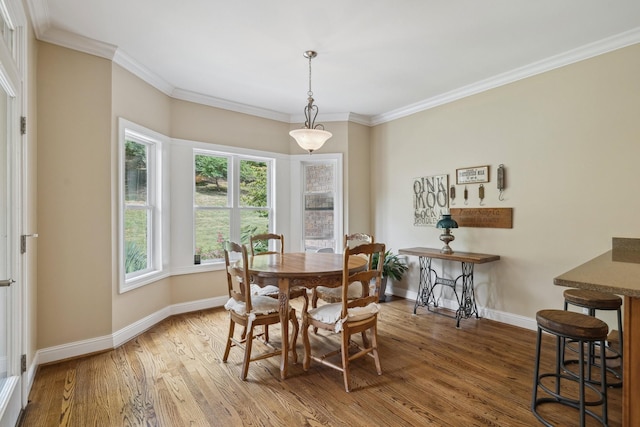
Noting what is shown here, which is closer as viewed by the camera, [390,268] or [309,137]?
[309,137]

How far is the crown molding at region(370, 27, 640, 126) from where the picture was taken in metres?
2.89

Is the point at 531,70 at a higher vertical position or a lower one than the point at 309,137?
higher

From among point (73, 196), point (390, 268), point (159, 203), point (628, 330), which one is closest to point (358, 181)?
point (390, 268)

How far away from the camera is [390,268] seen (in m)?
4.55

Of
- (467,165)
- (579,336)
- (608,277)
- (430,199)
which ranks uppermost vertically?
(467,165)

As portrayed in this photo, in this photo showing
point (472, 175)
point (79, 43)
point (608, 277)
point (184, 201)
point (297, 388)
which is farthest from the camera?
point (184, 201)

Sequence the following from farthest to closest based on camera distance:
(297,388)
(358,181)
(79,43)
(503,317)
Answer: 1. (358,181)
2. (503,317)
3. (79,43)
4. (297,388)

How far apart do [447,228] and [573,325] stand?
6.84 feet

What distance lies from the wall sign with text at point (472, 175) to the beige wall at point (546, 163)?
7cm

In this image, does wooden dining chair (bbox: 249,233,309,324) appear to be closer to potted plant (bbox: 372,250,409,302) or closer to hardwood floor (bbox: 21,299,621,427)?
hardwood floor (bbox: 21,299,621,427)

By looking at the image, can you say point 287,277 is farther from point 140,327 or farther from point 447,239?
point 447,239

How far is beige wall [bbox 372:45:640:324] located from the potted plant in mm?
456

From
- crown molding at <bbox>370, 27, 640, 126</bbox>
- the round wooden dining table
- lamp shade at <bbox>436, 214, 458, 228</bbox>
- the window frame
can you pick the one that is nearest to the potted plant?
lamp shade at <bbox>436, 214, 458, 228</bbox>

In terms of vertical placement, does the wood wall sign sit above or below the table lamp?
above
